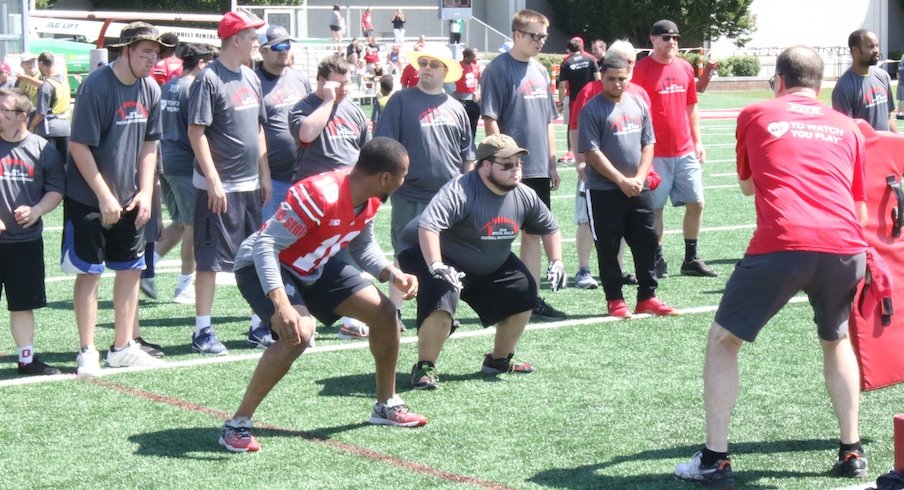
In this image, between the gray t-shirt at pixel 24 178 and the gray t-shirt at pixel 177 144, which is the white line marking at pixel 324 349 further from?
the gray t-shirt at pixel 177 144

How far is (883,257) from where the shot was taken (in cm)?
598

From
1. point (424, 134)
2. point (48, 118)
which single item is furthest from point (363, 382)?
point (48, 118)

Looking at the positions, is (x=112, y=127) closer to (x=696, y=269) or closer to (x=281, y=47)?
(x=281, y=47)

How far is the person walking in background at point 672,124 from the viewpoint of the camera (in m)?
10.7

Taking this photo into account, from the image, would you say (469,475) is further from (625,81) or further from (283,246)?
(625,81)

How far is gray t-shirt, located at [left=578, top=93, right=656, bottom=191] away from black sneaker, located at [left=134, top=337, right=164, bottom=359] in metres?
3.27

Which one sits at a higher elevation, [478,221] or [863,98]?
[863,98]

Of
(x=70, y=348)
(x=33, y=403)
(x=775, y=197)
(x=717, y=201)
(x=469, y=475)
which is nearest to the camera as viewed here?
(x=775, y=197)

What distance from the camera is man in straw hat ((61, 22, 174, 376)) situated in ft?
24.0

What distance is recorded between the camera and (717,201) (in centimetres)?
1583

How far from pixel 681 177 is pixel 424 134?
315 centimetres

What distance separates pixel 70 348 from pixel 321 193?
335 cm

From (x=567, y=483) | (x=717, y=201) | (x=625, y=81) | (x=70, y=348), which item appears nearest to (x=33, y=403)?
(x=70, y=348)

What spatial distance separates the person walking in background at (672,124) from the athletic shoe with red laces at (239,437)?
5475mm
